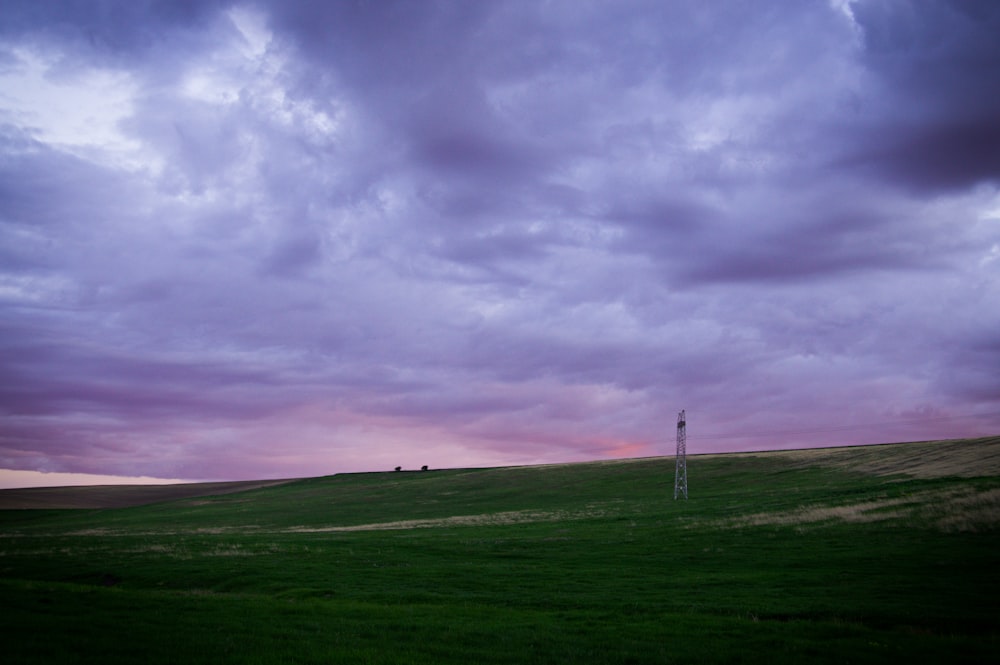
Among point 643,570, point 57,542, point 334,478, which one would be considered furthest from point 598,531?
point 334,478

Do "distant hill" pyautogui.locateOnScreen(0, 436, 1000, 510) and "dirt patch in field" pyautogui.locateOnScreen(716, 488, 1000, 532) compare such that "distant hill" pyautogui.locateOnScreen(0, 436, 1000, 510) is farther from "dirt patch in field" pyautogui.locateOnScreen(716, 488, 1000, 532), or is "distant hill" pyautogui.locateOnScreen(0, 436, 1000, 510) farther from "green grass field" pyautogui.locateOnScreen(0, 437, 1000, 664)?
"dirt patch in field" pyautogui.locateOnScreen(716, 488, 1000, 532)

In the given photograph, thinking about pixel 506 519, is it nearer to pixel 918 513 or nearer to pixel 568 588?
pixel 918 513

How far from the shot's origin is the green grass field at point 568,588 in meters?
19.3

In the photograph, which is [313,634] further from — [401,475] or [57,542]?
[401,475]

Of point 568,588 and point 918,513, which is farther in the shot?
point 918,513

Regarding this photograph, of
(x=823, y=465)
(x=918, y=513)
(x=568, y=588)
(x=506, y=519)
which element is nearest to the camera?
(x=568, y=588)

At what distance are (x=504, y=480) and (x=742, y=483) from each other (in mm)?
53671

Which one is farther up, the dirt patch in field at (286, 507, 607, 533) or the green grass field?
the green grass field

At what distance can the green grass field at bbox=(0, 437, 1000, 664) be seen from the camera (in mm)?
19281

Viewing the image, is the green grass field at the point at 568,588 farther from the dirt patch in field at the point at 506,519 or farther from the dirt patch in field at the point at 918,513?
the dirt patch in field at the point at 506,519

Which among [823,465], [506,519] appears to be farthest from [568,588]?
[823,465]

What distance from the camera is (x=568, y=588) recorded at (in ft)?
104

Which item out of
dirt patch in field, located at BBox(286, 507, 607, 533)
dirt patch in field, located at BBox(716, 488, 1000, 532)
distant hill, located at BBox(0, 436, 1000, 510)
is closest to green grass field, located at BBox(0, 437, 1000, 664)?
dirt patch in field, located at BBox(716, 488, 1000, 532)

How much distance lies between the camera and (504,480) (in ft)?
458
